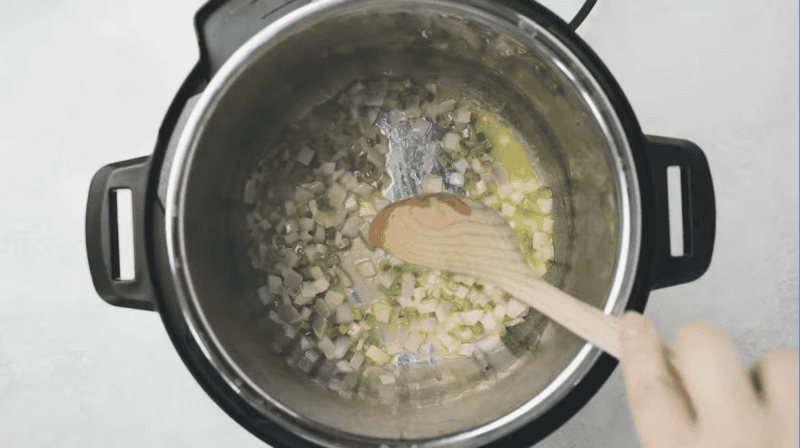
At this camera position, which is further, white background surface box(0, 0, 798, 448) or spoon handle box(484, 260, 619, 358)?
white background surface box(0, 0, 798, 448)

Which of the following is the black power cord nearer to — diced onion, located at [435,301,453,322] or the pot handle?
diced onion, located at [435,301,453,322]

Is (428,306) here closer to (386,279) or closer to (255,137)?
(386,279)

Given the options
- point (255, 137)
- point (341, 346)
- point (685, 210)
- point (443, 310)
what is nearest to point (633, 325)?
point (685, 210)

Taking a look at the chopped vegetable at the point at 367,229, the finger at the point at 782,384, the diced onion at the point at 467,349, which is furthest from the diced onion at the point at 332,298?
the finger at the point at 782,384

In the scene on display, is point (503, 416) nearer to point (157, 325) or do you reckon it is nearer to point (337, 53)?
point (337, 53)

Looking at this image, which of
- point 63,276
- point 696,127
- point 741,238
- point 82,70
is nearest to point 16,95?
point 82,70

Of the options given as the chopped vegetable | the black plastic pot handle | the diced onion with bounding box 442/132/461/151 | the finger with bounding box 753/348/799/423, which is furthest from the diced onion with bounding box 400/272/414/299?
the finger with bounding box 753/348/799/423

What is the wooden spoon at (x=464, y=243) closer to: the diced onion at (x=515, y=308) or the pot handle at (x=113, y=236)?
the diced onion at (x=515, y=308)
